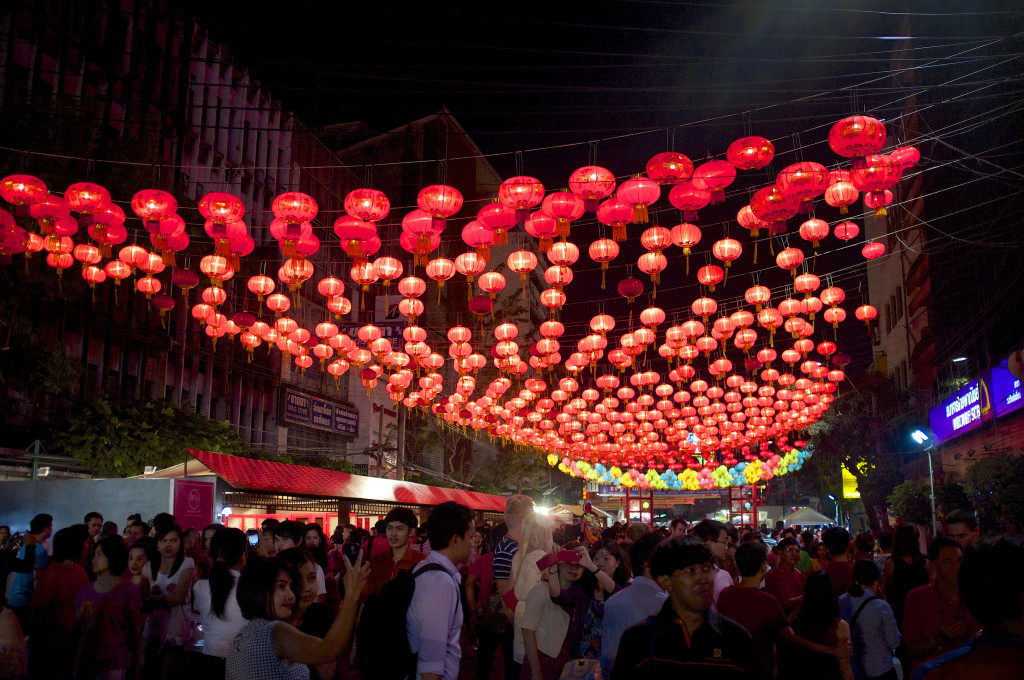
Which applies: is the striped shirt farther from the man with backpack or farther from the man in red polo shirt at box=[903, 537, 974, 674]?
the man in red polo shirt at box=[903, 537, 974, 674]

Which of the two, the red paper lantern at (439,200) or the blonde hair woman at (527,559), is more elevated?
the red paper lantern at (439,200)

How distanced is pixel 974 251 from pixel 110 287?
20577 mm

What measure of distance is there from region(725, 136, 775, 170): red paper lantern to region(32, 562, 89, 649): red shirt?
7.50m

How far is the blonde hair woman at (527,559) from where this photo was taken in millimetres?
5598

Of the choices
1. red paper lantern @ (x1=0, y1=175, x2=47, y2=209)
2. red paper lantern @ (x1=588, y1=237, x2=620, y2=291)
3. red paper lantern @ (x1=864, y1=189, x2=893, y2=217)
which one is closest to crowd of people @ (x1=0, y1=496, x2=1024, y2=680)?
red paper lantern @ (x1=864, y1=189, x2=893, y2=217)

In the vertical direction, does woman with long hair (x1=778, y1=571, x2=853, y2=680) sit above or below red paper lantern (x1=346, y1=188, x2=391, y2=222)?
below

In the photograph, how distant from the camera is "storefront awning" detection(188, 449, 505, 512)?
1426cm

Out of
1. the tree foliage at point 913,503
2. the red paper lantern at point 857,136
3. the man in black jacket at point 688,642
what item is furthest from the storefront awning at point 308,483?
the man in black jacket at point 688,642

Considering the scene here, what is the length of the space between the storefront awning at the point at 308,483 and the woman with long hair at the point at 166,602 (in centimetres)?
724

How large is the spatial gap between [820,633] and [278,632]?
3032mm

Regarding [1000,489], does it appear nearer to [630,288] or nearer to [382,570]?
[630,288]

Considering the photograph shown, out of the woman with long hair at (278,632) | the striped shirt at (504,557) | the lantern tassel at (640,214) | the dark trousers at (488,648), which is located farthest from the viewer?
the lantern tassel at (640,214)

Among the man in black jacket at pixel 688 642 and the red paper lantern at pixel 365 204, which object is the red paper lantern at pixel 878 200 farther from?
the man in black jacket at pixel 688 642

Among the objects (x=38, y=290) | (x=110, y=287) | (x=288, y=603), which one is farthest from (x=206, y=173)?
(x=288, y=603)
